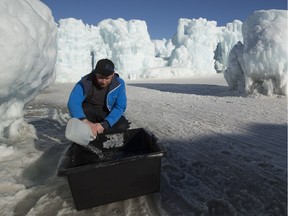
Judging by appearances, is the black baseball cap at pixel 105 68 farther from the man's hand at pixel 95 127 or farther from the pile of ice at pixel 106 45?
the pile of ice at pixel 106 45

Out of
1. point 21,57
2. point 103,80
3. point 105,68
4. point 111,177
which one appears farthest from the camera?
point 21,57

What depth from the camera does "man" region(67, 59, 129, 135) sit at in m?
2.56

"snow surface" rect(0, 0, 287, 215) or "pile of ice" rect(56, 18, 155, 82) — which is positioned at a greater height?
"pile of ice" rect(56, 18, 155, 82)

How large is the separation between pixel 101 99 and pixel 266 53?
7015mm

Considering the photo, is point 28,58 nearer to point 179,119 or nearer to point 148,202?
point 148,202

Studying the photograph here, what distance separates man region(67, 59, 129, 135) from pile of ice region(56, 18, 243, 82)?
2467 centimetres

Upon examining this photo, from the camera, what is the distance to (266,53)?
8164 millimetres

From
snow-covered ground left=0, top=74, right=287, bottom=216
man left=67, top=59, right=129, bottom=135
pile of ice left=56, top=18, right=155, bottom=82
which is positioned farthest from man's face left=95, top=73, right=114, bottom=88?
pile of ice left=56, top=18, right=155, bottom=82

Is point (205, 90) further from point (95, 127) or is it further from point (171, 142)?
point (95, 127)

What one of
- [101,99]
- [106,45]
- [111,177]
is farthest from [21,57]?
[106,45]

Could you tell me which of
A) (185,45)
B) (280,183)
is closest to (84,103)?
(280,183)

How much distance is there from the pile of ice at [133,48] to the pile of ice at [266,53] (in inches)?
827

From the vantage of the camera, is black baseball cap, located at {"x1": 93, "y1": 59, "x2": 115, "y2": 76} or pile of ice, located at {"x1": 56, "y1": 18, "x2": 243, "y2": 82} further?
pile of ice, located at {"x1": 56, "y1": 18, "x2": 243, "y2": 82}

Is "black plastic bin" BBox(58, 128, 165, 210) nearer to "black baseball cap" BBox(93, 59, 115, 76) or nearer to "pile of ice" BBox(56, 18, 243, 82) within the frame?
"black baseball cap" BBox(93, 59, 115, 76)
